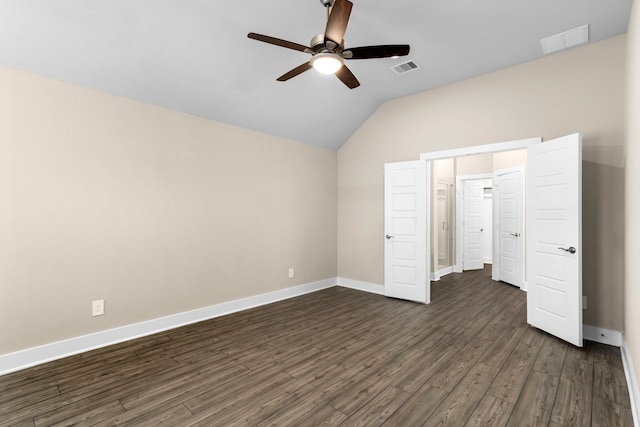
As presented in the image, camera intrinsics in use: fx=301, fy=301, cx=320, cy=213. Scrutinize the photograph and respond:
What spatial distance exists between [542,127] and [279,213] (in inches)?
150

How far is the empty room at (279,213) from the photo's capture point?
235 cm

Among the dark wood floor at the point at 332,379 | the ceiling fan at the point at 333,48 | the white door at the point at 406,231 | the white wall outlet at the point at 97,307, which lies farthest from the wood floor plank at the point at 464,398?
the white wall outlet at the point at 97,307

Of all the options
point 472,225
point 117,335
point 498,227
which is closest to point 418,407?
point 117,335

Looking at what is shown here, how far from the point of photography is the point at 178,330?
3.61m

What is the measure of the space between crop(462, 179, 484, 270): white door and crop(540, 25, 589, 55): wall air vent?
167 inches

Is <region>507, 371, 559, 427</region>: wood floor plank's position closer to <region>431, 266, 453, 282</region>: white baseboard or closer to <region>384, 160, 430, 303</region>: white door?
<region>384, 160, 430, 303</region>: white door

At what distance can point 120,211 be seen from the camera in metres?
3.30

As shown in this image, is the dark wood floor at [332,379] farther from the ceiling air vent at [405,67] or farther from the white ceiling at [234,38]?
the ceiling air vent at [405,67]

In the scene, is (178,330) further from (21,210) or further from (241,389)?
(21,210)

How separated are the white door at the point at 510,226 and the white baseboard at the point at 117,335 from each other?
4402 mm

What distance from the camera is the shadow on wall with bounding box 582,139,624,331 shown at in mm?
3195

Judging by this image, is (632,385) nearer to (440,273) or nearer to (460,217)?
(440,273)

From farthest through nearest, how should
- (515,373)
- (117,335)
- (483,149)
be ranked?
1. (483,149)
2. (117,335)
3. (515,373)

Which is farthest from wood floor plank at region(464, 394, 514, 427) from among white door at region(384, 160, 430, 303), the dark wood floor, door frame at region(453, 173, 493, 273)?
door frame at region(453, 173, 493, 273)
